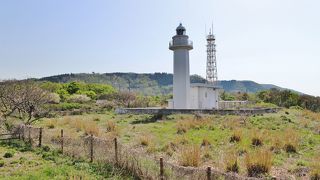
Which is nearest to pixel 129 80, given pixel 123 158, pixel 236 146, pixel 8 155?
pixel 236 146

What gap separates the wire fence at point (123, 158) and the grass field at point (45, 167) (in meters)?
0.32

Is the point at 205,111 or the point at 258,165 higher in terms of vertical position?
the point at 205,111

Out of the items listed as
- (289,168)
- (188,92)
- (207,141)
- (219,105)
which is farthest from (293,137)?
(219,105)

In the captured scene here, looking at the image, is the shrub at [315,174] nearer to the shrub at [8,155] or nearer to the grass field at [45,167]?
the grass field at [45,167]

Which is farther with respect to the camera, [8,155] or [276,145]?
[276,145]

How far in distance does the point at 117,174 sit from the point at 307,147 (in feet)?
26.5

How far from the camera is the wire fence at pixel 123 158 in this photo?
7670mm

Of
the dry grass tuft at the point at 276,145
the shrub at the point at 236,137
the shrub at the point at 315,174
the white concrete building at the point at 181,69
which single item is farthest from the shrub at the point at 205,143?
the white concrete building at the point at 181,69

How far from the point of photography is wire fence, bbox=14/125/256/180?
7670 millimetres

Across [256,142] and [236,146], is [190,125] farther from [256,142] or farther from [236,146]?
[236,146]

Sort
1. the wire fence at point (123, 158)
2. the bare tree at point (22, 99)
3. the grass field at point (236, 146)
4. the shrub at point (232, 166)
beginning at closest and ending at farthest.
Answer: the wire fence at point (123, 158)
the shrub at point (232, 166)
the grass field at point (236, 146)
the bare tree at point (22, 99)

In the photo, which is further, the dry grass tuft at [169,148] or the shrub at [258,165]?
the dry grass tuft at [169,148]

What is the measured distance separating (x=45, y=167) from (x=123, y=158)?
251 centimetres

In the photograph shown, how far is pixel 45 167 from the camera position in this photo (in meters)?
11.0
